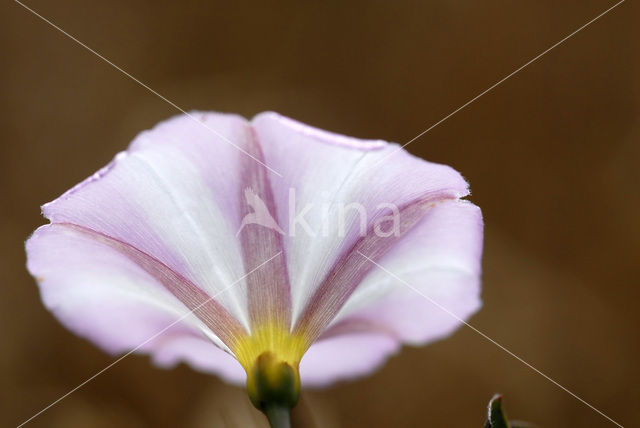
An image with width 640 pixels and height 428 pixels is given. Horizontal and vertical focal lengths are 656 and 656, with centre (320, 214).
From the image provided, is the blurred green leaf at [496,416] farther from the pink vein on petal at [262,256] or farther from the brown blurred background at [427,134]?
the brown blurred background at [427,134]

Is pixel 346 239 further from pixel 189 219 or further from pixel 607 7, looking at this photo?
pixel 607 7

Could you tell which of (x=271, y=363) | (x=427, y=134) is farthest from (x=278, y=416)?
(x=427, y=134)

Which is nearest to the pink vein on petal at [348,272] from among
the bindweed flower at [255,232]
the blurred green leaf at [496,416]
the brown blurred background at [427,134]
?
the bindweed flower at [255,232]

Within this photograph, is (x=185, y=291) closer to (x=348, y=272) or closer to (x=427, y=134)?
(x=348, y=272)

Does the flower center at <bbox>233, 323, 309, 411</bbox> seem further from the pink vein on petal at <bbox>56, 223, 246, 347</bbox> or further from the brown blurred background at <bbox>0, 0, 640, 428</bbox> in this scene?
the brown blurred background at <bbox>0, 0, 640, 428</bbox>

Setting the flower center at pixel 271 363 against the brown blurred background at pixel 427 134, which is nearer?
the flower center at pixel 271 363

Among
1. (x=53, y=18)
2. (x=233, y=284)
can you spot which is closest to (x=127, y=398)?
(x=53, y=18)

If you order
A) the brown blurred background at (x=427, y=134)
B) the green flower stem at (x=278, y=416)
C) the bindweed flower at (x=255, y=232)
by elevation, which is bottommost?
the brown blurred background at (x=427, y=134)
